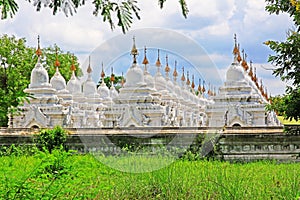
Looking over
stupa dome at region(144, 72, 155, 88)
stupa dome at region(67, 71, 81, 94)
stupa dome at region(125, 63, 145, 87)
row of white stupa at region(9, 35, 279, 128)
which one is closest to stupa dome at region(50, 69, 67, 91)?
row of white stupa at region(9, 35, 279, 128)

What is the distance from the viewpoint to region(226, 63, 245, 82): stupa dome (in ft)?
76.3

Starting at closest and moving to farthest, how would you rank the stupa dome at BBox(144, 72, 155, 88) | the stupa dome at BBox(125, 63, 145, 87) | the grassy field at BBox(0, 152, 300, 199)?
the grassy field at BBox(0, 152, 300, 199)
the stupa dome at BBox(125, 63, 145, 87)
the stupa dome at BBox(144, 72, 155, 88)

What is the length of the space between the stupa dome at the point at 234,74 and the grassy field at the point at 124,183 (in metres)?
16.1

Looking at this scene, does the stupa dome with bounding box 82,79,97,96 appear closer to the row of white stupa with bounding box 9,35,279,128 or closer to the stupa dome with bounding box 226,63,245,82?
the row of white stupa with bounding box 9,35,279,128

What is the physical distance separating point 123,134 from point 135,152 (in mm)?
909

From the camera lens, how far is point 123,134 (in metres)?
11.6

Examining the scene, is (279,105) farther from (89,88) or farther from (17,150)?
(89,88)

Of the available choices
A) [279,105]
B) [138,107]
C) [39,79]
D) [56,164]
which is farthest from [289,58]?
[39,79]

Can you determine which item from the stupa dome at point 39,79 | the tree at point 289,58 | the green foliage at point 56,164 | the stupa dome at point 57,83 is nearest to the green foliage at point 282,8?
the tree at point 289,58

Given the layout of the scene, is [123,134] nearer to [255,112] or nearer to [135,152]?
[135,152]

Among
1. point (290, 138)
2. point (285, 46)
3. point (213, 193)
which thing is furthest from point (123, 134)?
point (213, 193)

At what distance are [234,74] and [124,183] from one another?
1789 centimetres

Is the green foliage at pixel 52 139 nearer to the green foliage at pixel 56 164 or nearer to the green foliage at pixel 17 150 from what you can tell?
the green foliage at pixel 17 150

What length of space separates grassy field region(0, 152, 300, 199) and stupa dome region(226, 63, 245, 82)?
1607 cm
